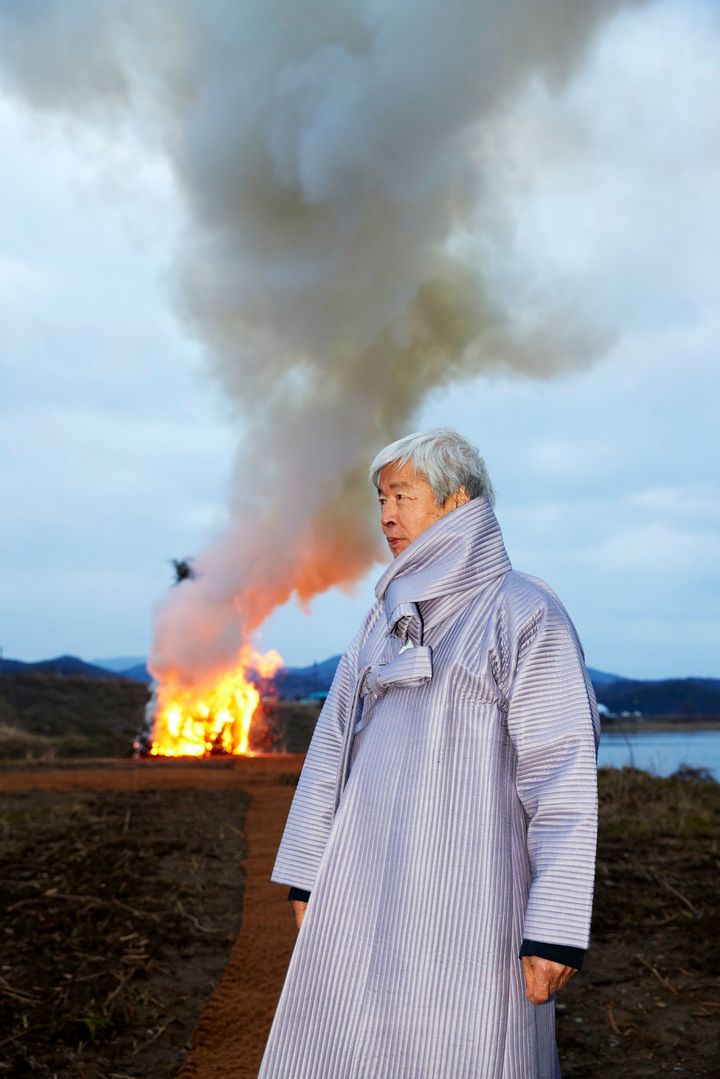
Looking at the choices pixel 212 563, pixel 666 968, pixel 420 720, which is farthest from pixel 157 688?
pixel 420 720

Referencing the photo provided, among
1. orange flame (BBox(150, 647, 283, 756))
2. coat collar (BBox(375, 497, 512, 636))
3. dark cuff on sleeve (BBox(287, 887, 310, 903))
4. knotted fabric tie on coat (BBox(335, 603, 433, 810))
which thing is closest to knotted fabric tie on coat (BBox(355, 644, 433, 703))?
knotted fabric tie on coat (BBox(335, 603, 433, 810))

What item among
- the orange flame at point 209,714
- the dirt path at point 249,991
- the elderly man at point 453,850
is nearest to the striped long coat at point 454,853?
the elderly man at point 453,850

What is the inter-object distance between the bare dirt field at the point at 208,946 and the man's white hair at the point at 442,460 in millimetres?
2555

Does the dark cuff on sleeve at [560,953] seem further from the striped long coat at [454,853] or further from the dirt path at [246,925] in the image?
the dirt path at [246,925]

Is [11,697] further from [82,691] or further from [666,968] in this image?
[666,968]

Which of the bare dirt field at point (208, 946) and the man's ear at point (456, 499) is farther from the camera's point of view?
the bare dirt field at point (208, 946)

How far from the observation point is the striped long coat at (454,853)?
2.07 meters

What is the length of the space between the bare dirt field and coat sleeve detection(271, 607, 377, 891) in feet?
5.79

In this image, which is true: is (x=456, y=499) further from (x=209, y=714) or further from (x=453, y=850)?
(x=209, y=714)

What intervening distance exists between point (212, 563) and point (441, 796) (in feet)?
55.9

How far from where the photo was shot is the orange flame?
18625 mm

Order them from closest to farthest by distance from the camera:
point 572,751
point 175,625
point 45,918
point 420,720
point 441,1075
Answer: point 441,1075
point 572,751
point 420,720
point 45,918
point 175,625

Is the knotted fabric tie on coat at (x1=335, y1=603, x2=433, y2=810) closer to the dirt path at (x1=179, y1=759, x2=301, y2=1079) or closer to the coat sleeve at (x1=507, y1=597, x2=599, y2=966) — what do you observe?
the coat sleeve at (x1=507, y1=597, x2=599, y2=966)

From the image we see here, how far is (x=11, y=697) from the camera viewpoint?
36.9 metres
